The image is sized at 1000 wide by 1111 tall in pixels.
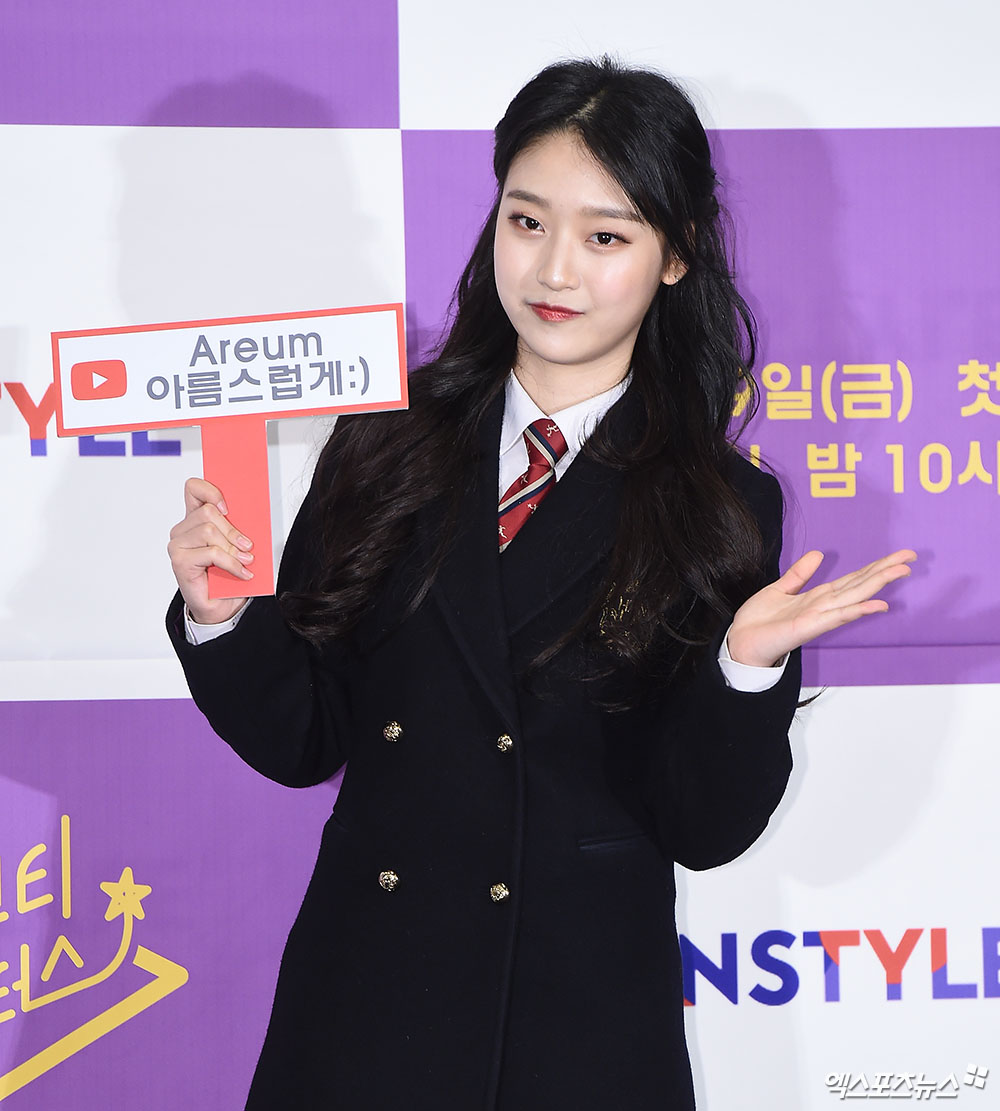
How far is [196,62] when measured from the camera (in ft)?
5.48

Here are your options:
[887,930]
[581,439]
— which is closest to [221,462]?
[581,439]

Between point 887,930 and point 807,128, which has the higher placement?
point 807,128

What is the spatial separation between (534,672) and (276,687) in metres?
0.24

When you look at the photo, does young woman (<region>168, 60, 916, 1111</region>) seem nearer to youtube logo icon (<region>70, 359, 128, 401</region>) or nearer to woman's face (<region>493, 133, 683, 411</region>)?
woman's face (<region>493, 133, 683, 411</region>)

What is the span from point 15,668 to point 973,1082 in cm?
147

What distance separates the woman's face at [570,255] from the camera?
1.14 meters

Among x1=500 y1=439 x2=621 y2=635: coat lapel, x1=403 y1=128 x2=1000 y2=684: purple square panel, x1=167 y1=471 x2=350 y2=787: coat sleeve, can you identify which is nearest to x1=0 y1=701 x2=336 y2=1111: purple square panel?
x1=167 y1=471 x2=350 y2=787: coat sleeve

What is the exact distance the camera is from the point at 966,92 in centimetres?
173

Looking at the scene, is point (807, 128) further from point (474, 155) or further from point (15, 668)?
point (15, 668)

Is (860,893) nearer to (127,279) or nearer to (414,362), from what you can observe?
(414,362)

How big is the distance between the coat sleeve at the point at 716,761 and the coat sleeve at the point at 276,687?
318 millimetres

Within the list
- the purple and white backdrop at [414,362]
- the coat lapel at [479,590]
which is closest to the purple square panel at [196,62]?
the purple and white backdrop at [414,362]

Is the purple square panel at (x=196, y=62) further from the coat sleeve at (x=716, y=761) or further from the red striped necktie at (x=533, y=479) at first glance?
the coat sleeve at (x=716, y=761)

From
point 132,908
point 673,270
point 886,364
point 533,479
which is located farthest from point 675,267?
point 132,908
